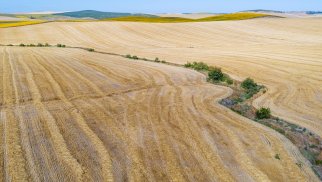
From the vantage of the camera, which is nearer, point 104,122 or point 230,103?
point 104,122

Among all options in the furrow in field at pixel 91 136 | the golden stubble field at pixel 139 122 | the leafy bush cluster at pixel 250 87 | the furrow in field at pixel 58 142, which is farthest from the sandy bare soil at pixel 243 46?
the furrow in field at pixel 58 142

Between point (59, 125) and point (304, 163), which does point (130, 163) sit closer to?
point (59, 125)

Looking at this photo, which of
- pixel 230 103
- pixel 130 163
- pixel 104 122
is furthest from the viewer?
pixel 230 103

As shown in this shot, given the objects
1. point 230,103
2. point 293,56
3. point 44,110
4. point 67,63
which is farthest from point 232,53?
point 44,110

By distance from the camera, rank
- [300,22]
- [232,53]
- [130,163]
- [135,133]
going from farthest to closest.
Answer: [300,22] < [232,53] < [135,133] < [130,163]

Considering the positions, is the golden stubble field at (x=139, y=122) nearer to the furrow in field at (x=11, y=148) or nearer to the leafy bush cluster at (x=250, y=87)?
the furrow in field at (x=11, y=148)

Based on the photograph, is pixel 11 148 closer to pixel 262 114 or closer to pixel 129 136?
pixel 129 136
